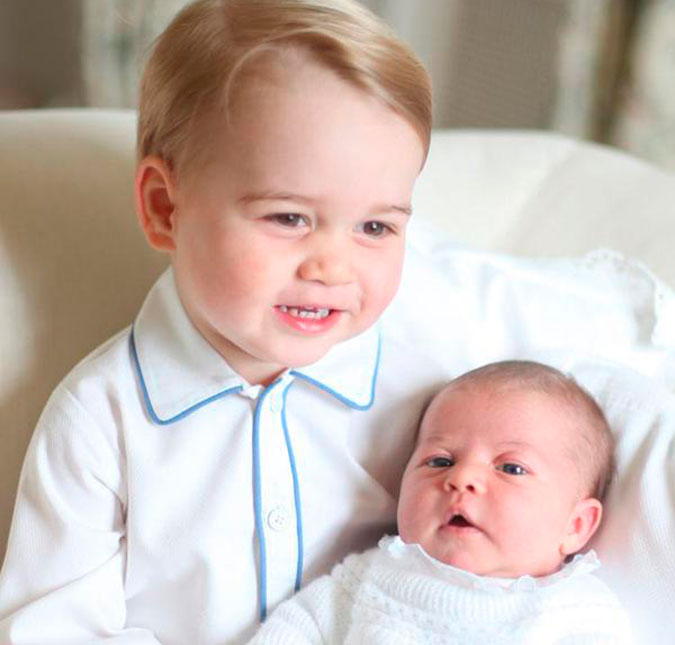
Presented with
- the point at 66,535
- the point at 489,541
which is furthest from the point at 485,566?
the point at 66,535

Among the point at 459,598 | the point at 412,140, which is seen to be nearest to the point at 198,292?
the point at 412,140

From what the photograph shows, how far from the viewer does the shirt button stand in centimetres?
109

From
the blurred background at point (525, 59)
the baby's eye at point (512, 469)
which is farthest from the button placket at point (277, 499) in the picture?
the blurred background at point (525, 59)

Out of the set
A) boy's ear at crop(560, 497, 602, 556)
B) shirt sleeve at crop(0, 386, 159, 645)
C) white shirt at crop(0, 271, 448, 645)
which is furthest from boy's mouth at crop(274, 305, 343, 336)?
boy's ear at crop(560, 497, 602, 556)

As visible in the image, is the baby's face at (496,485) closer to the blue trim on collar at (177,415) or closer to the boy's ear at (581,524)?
the boy's ear at (581,524)

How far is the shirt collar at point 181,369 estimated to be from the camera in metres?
1.09

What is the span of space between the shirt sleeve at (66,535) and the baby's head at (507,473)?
0.29 m

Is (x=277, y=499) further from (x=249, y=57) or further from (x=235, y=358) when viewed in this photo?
(x=249, y=57)

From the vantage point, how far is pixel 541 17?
8.87 feet

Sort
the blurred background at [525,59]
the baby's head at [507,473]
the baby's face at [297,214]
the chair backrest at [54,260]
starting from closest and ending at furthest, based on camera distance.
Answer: the baby's face at [297,214]
the baby's head at [507,473]
the chair backrest at [54,260]
the blurred background at [525,59]

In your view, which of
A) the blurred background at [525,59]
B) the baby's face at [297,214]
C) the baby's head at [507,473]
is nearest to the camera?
the baby's face at [297,214]

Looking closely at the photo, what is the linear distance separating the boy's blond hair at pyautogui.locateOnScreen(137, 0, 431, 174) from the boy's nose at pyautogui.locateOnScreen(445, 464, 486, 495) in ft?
1.03

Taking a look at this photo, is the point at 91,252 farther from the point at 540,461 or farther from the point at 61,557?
the point at 540,461

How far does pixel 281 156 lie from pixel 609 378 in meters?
0.48
